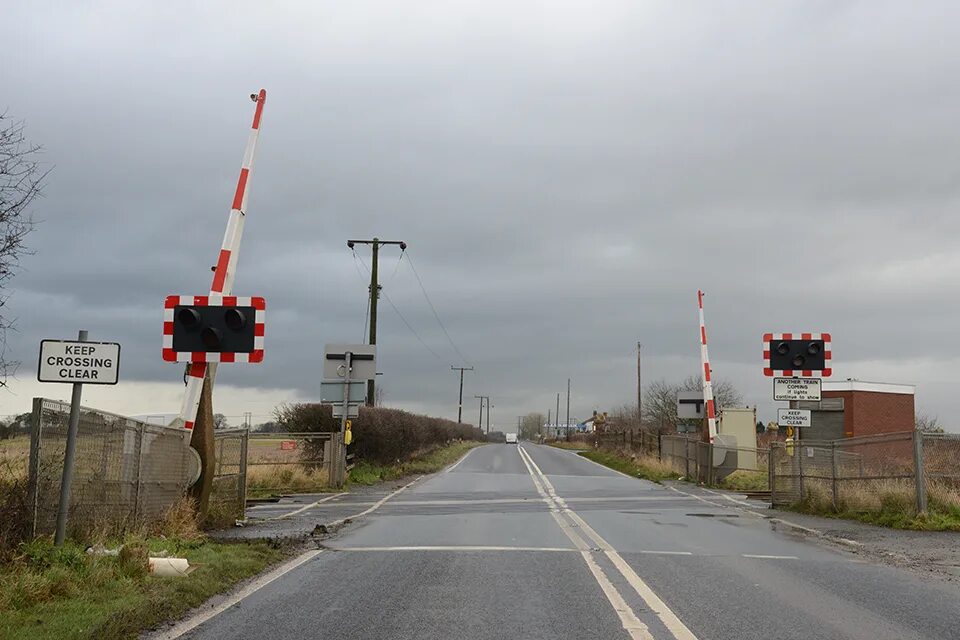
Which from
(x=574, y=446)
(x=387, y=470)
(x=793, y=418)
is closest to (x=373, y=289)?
(x=387, y=470)

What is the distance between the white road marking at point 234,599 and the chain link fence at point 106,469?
1957 millimetres

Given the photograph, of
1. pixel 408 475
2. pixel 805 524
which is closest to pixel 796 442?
pixel 805 524

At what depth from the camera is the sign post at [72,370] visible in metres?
8.93

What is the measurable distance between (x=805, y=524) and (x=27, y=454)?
12085mm

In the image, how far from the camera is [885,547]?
12.3 metres

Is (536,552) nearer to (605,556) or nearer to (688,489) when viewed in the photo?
(605,556)

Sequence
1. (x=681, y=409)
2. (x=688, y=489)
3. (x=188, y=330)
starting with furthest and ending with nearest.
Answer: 1. (x=681, y=409)
2. (x=688, y=489)
3. (x=188, y=330)

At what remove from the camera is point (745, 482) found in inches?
1044

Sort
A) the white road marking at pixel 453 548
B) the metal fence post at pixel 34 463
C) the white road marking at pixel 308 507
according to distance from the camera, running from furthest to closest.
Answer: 1. the white road marking at pixel 308 507
2. the white road marking at pixel 453 548
3. the metal fence post at pixel 34 463

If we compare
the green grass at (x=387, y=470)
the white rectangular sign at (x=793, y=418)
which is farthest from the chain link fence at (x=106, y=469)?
the green grass at (x=387, y=470)

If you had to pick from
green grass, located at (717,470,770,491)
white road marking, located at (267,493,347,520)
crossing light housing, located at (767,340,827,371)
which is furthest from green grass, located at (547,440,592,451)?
crossing light housing, located at (767,340,827,371)

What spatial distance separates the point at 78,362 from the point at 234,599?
9.68ft

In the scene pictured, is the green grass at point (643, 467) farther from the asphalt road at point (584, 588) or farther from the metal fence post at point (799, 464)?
the asphalt road at point (584, 588)

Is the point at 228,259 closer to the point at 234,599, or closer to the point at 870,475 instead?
the point at 234,599
